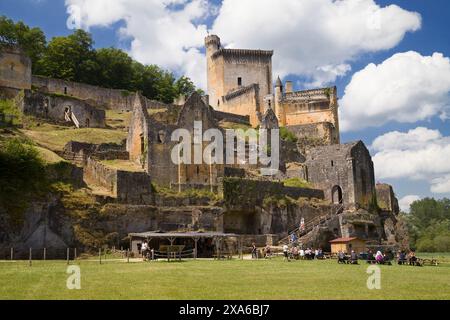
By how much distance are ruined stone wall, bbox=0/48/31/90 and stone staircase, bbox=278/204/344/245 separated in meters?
35.7

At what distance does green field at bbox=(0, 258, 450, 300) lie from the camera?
15.9 metres

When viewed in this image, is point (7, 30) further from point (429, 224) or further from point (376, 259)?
point (429, 224)

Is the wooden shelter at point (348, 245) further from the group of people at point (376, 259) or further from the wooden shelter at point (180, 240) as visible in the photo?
the wooden shelter at point (180, 240)

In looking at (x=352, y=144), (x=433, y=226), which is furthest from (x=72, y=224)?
(x=433, y=226)

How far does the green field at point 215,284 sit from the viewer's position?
52.2 feet

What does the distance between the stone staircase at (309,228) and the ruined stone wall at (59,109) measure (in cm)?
2752

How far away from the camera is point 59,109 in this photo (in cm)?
6025

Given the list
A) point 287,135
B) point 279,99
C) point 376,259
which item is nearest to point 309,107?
point 279,99

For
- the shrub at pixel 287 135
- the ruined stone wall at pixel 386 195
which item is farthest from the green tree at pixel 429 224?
the shrub at pixel 287 135

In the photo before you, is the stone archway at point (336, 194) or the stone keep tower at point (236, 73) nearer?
the stone archway at point (336, 194)

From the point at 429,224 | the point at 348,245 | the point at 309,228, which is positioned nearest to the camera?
the point at 348,245

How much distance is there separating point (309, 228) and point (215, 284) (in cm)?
2894

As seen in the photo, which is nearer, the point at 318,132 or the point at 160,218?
the point at 160,218

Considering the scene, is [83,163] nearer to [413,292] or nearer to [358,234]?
[358,234]
